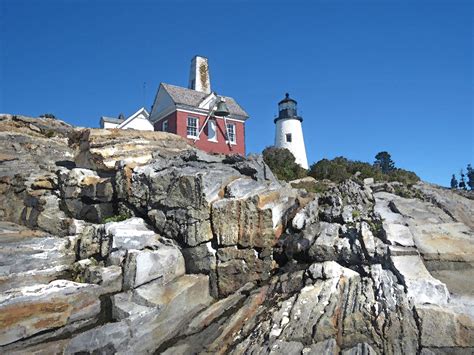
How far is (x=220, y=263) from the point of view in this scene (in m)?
13.7

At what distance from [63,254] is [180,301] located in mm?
5498

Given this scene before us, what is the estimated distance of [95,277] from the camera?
12500mm

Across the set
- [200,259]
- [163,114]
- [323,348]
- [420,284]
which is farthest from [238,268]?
[163,114]

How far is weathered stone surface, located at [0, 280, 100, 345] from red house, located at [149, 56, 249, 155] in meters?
17.1

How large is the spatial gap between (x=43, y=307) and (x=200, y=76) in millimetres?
26644

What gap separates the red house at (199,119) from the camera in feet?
93.6

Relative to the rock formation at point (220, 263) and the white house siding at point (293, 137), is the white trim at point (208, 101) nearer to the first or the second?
the rock formation at point (220, 263)

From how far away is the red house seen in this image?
93.6 feet

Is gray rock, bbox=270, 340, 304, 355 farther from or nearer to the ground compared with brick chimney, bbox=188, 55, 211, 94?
nearer to the ground

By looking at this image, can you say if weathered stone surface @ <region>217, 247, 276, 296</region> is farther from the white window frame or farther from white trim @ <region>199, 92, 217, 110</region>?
white trim @ <region>199, 92, 217, 110</region>

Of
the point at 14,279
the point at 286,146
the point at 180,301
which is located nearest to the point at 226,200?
the point at 180,301

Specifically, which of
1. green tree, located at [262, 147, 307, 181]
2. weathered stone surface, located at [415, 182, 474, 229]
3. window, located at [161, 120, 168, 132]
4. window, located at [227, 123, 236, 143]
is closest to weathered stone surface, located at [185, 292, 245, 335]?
weathered stone surface, located at [415, 182, 474, 229]

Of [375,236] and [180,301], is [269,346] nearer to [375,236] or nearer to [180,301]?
[180,301]

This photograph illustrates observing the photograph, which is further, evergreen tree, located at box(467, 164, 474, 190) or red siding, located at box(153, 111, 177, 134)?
evergreen tree, located at box(467, 164, 474, 190)
